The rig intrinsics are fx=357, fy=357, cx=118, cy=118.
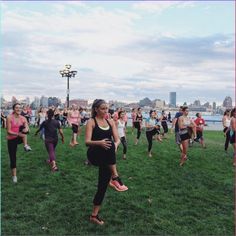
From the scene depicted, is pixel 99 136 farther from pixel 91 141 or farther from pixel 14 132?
pixel 14 132

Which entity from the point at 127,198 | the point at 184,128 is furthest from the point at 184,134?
the point at 127,198

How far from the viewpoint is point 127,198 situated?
26.1 feet

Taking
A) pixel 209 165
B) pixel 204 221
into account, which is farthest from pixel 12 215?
pixel 209 165

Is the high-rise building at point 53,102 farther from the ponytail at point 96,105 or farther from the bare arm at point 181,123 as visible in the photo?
the ponytail at point 96,105

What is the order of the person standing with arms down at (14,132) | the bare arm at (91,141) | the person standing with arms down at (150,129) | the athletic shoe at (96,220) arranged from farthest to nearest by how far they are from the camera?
the person standing with arms down at (150,129)
the person standing with arms down at (14,132)
the athletic shoe at (96,220)
the bare arm at (91,141)

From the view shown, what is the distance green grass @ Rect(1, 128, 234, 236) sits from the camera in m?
6.36

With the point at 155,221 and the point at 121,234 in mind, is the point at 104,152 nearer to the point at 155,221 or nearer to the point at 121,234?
the point at 121,234

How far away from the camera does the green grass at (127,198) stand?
6.36 metres

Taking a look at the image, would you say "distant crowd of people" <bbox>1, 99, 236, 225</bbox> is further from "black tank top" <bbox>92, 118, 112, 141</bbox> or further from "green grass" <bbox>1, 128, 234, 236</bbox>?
"green grass" <bbox>1, 128, 234, 236</bbox>

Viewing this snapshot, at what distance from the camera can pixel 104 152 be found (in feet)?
19.2

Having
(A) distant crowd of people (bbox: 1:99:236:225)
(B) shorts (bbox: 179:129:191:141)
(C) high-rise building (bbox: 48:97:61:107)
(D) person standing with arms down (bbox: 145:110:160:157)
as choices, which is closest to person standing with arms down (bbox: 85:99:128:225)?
(A) distant crowd of people (bbox: 1:99:236:225)

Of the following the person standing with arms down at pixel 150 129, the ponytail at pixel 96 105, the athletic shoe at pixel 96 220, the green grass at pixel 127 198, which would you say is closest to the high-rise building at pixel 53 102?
the person standing with arms down at pixel 150 129

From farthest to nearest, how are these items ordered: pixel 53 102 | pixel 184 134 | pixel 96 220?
pixel 53 102, pixel 184 134, pixel 96 220

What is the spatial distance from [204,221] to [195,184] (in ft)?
8.74
